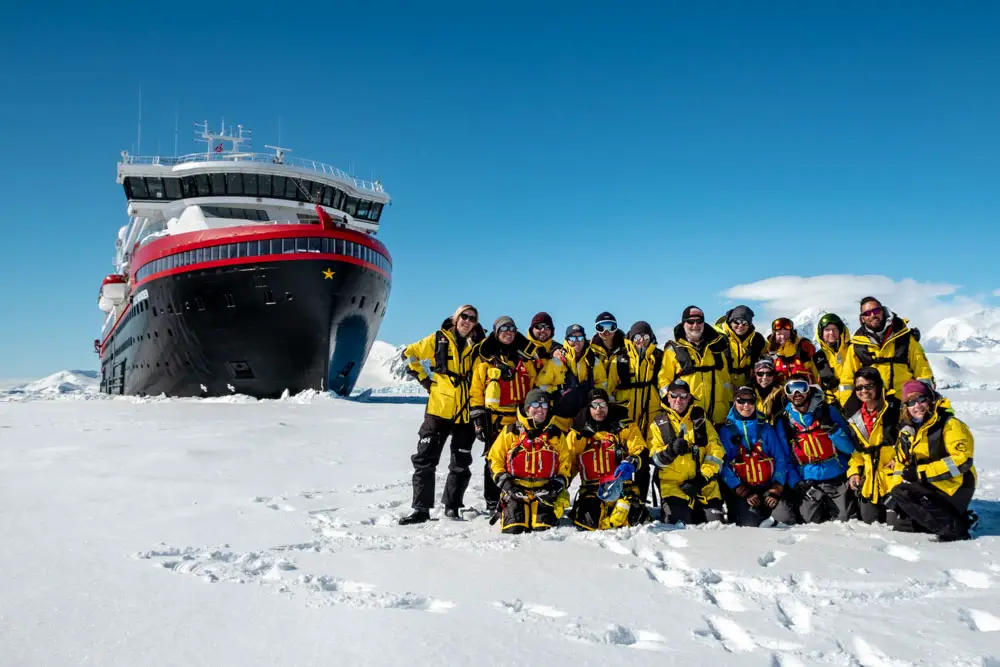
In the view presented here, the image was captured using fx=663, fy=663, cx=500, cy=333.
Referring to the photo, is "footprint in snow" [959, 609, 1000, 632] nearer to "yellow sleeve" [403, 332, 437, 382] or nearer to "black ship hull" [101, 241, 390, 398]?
"yellow sleeve" [403, 332, 437, 382]

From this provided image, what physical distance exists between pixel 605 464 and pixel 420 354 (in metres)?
1.72

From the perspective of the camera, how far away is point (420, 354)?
17.8ft

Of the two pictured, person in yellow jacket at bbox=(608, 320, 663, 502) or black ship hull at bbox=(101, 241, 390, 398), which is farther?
black ship hull at bbox=(101, 241, 390, 398)

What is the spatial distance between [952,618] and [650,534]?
5.56 ft

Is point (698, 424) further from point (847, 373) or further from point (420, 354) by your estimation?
point (420, 354)

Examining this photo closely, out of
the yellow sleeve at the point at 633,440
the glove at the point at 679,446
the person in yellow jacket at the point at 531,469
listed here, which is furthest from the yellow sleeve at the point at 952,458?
the person in yellow jacket at the point at 531,469

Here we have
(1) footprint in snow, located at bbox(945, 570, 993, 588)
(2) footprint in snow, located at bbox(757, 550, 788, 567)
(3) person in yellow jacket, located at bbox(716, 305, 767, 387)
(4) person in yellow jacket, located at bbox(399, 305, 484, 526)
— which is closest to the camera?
(1) footprint in snow, located at bbox(945, 570, 993, 588)

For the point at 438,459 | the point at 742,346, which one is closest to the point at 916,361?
the point at 742,346

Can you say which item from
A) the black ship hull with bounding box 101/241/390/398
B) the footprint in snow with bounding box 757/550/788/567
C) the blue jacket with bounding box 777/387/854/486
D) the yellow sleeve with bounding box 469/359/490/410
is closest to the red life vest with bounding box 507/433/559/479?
the yellow sleeve with bounding box 469/359/490/410

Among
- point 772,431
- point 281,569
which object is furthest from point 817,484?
point 281,569

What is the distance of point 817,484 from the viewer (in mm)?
5000

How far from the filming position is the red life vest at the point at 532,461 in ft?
15.5

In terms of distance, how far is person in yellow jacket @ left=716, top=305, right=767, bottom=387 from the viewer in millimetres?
5621

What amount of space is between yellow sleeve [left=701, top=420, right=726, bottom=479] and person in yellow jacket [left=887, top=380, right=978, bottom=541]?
1.10 metres
